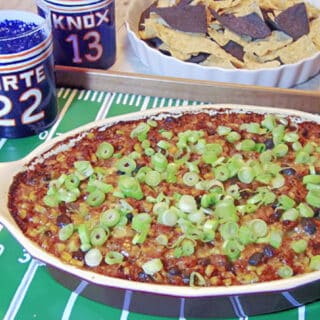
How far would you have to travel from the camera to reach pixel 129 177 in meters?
1.03

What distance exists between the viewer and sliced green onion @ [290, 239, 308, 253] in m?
0.92

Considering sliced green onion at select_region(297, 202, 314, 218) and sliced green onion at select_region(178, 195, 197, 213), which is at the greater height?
sliced green onion at select_region(297, 202, 314, 218)

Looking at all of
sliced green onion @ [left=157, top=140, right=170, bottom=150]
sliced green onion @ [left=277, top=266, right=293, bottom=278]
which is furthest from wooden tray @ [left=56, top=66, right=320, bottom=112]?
sliced green onion @ [left=277, top=266, right=293, bottom=278]

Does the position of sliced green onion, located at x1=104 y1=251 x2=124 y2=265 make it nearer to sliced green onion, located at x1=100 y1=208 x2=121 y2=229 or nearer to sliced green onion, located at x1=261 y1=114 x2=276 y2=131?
sliced green onion, located at x1=100 y1=208 x2=121 y2=229

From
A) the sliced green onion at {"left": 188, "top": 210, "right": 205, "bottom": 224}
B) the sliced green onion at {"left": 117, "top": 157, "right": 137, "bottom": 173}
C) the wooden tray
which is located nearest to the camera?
the sliced green onion at {"left": 188, "top": 210, "right": 205, "bottom": 224}

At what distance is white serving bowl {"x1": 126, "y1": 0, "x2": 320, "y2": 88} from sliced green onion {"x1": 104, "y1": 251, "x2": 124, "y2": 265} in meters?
0.65

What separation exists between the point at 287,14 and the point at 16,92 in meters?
0.74

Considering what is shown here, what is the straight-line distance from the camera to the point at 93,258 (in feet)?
2.97

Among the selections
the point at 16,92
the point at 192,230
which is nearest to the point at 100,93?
the point at 16,92

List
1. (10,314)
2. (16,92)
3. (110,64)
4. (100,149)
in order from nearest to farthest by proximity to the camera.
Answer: (10,314) → (100,149) → (16,92) → (110,64)

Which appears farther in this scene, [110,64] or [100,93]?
[110,64]

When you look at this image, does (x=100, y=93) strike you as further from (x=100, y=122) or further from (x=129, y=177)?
(x=129, y=177)

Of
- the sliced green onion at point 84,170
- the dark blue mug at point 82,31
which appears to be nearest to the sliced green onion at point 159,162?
the sliced green onion at point 84,170

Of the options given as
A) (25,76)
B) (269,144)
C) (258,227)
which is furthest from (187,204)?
(25,76)
